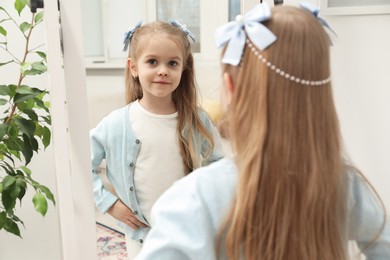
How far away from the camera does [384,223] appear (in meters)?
0.73

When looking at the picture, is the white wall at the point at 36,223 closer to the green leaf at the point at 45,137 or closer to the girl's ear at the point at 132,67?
the green leaf at the point at 45,137

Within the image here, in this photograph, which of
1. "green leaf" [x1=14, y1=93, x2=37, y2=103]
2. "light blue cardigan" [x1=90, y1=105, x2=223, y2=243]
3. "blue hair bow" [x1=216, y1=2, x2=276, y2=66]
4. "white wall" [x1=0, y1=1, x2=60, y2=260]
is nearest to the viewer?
"blue hair bow" [x1=216, y1=2, x2=276, y2=66]

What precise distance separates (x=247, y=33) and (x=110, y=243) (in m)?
0.83

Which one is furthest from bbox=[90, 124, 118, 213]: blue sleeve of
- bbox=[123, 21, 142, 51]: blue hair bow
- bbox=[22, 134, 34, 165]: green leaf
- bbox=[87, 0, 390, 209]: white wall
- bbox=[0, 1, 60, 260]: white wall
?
bbox=[87, 0, 390, 209]: white wall

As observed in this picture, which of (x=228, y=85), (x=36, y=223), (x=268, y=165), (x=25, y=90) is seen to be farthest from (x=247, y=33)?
(x=36, y=223)

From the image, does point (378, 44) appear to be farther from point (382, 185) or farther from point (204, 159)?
point (204, 159)

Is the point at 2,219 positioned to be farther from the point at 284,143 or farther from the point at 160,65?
the point at 284,143

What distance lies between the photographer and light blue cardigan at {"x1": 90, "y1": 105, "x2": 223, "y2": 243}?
1147 millimetres

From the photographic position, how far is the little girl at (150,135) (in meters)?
1.14

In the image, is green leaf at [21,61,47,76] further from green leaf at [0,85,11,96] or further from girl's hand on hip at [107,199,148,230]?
girl's hand on hip at [107,199,148,230]

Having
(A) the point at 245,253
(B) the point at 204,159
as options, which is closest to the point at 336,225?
(A) the point at 245,253

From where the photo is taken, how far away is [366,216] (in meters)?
0.72

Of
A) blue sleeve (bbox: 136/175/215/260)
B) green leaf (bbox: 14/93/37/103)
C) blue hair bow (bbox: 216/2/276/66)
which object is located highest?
blue hair bow (bbox: 216/2/276/66)

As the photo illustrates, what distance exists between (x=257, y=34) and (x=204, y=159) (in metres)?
0.60
